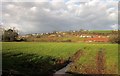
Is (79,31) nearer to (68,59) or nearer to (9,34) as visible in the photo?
(9,34)

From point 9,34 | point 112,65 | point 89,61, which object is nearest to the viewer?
point 112,65

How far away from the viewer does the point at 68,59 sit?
45.6 m

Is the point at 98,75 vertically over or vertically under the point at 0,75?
under

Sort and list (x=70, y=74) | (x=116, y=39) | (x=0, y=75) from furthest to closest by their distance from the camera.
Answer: (x=116, y=39)
(x=70, y=74)
(x=0, y=75)

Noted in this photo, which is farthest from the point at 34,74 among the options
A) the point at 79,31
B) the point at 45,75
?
the point at 79,31

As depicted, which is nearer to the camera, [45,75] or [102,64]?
[45,75]

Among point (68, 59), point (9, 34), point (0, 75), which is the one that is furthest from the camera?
point (9, 34)

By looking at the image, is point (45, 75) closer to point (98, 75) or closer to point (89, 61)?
point (98, 75)

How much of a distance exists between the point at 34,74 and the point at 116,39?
60.4m

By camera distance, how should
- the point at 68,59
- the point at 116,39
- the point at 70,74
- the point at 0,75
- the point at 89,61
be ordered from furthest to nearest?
the point at 116,39, the point at 68,59, the point at 89,61, the point at 70,74, the point at 0,75

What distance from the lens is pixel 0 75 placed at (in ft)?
69.7

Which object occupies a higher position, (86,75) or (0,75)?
(0,75)

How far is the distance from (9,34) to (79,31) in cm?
4879

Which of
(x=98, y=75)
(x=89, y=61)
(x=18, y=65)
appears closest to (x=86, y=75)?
(x=98, y=75)
